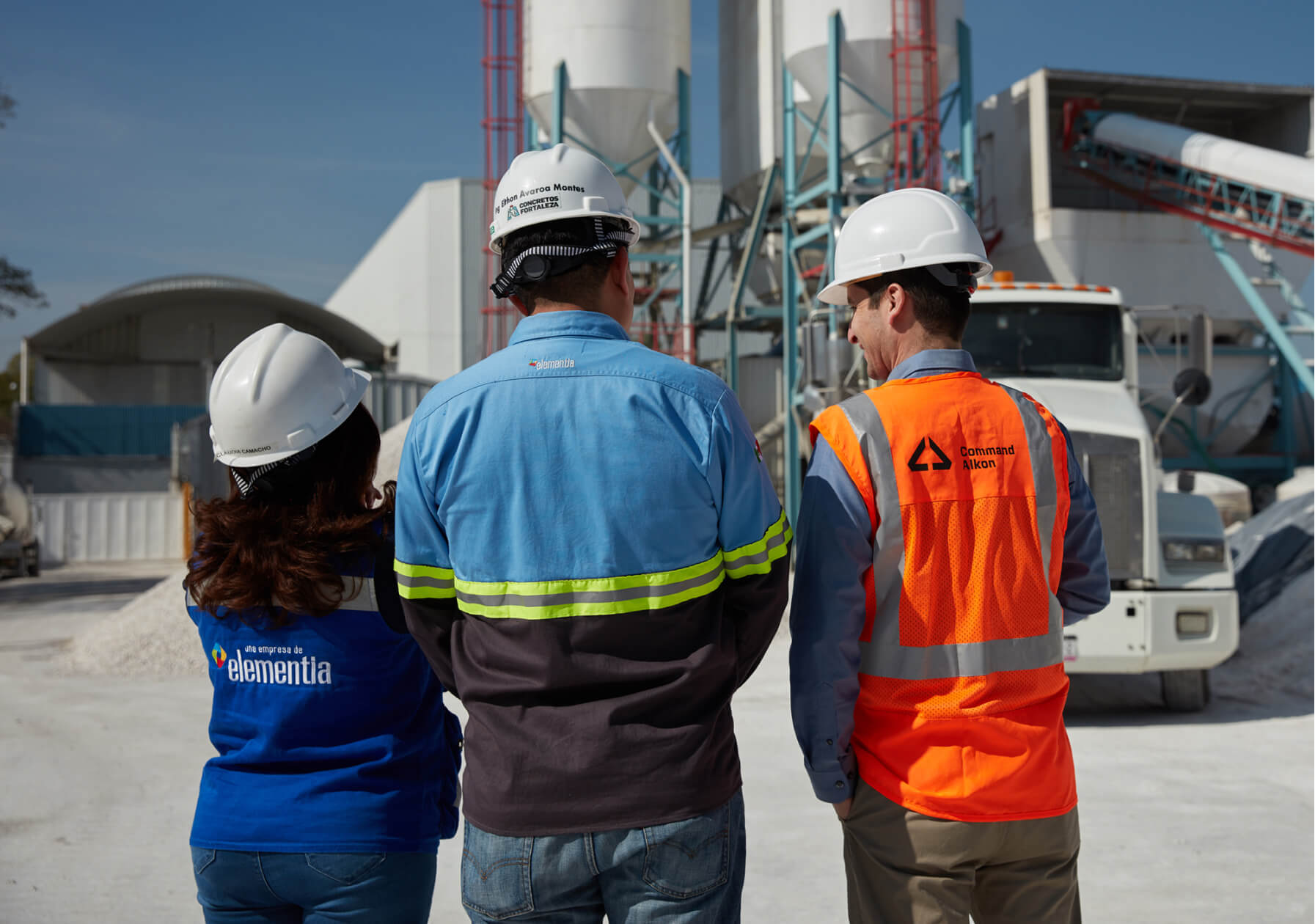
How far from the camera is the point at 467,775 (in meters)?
2.04

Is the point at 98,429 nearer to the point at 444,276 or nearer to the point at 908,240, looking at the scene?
the point at 444,276

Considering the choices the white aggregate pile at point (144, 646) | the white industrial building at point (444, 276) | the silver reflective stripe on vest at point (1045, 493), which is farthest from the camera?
the white industrial building at point (444, 276)

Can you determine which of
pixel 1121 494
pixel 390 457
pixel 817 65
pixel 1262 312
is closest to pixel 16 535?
pixel 390 457

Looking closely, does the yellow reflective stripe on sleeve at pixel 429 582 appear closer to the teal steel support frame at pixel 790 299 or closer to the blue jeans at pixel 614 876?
the blue jeans at pixel 614 876

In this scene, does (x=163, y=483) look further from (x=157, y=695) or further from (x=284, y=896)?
(x=284, y=896)

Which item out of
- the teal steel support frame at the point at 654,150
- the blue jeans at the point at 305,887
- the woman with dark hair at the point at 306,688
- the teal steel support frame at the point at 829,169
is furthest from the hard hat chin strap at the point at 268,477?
the teal steel support frame at the point at 654,150

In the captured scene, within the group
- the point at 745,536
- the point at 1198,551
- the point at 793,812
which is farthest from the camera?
the point at 1198,551

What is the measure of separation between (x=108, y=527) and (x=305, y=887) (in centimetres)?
2570

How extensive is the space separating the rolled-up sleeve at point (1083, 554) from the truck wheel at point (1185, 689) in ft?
19.2

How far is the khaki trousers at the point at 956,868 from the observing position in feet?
7.34

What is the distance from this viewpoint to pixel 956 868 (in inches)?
89.2

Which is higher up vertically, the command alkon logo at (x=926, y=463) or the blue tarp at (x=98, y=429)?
the blue tarp at (x=98, y=429)

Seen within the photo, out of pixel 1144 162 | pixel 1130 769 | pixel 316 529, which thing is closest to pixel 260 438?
pixel 316 529

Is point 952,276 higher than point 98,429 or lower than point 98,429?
lower
